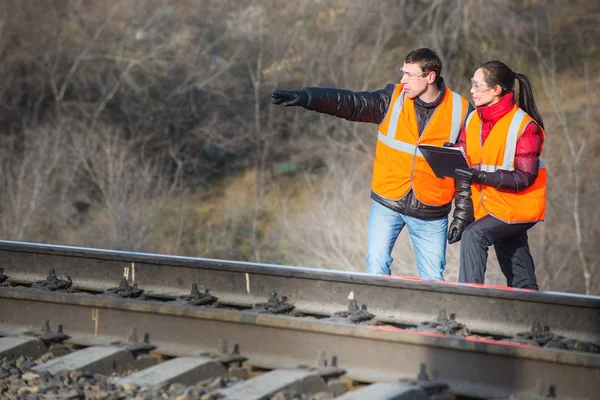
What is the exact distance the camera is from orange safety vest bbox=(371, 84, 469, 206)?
5895 mm

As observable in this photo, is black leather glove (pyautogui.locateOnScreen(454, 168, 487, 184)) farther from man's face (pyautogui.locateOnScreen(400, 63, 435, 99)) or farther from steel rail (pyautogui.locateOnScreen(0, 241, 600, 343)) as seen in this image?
steel rail (pyautogui.locateOnScreen(0, 241, 600, 343))

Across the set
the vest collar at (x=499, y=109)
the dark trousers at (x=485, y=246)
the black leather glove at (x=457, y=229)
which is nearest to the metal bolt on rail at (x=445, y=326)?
the dark trousers at (x=485, y=246)

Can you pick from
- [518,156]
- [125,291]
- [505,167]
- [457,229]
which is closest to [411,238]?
[457,229]

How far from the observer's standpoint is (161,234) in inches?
736

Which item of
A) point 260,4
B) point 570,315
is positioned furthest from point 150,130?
point 570,315

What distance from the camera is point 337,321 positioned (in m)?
4.77

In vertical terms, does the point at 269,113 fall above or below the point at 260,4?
below

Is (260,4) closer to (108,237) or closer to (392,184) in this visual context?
(108,237)

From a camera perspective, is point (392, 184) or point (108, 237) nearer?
point (392, 184)

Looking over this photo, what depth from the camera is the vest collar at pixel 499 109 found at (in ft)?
18.4

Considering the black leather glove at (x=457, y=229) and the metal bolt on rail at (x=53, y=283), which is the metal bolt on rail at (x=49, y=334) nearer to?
the metal bolt on rail at (x=53, y=283)

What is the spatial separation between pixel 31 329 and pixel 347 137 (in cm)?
1491

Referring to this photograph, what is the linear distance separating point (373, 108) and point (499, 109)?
2.82 feet

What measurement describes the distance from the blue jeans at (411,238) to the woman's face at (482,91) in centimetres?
90
